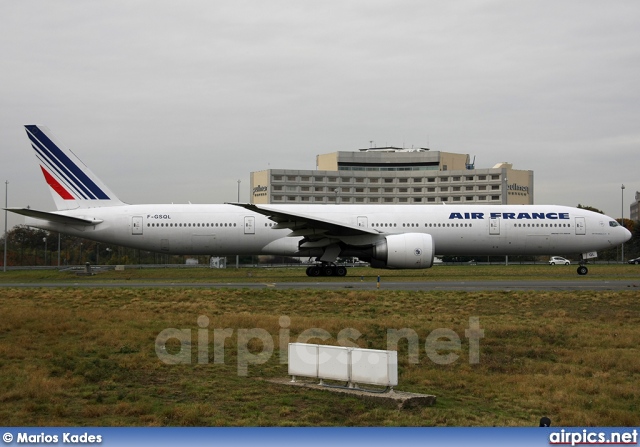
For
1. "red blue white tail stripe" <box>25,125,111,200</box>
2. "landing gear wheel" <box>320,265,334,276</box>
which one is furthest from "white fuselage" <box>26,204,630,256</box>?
"landing gear wheel" <box>320,265,334,276</box>

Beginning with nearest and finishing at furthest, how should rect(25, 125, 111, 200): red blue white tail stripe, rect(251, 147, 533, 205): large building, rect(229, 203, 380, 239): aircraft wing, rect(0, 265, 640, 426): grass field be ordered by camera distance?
rect(0, 265, 640, 426): grass field < rect(229, 203, 380, 239): aircraft wing < rect(25, 125, 111, 200): red blue white tail stripe < rect(251, 147, 533, 205): large building

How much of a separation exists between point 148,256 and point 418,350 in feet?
256

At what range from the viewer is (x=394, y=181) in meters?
132

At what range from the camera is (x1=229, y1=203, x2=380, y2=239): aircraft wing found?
3069 centimetres

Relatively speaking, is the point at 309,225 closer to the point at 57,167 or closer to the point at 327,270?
the point at 327,270

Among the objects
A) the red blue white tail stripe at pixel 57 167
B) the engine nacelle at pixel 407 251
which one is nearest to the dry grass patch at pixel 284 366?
the engine nacelle at pixel 407 251

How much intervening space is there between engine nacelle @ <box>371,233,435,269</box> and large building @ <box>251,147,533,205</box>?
91.3 m

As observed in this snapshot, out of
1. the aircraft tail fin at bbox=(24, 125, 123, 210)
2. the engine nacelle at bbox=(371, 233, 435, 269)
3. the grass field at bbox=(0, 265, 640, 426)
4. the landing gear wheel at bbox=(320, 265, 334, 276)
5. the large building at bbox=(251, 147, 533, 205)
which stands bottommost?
the grass field at bbox=(0, 265, 640, 426)

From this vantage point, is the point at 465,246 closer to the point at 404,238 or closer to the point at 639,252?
the point at 404,238

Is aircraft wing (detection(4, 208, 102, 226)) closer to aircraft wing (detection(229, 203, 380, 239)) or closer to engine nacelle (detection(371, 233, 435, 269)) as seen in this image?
aircraft wing (detection(229, 203, 380, 239))

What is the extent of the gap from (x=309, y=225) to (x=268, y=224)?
3107 millimetres

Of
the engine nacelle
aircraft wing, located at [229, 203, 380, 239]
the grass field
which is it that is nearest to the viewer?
the grass field

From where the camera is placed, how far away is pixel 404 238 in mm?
30859

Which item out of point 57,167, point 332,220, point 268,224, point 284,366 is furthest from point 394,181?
point 284,366
